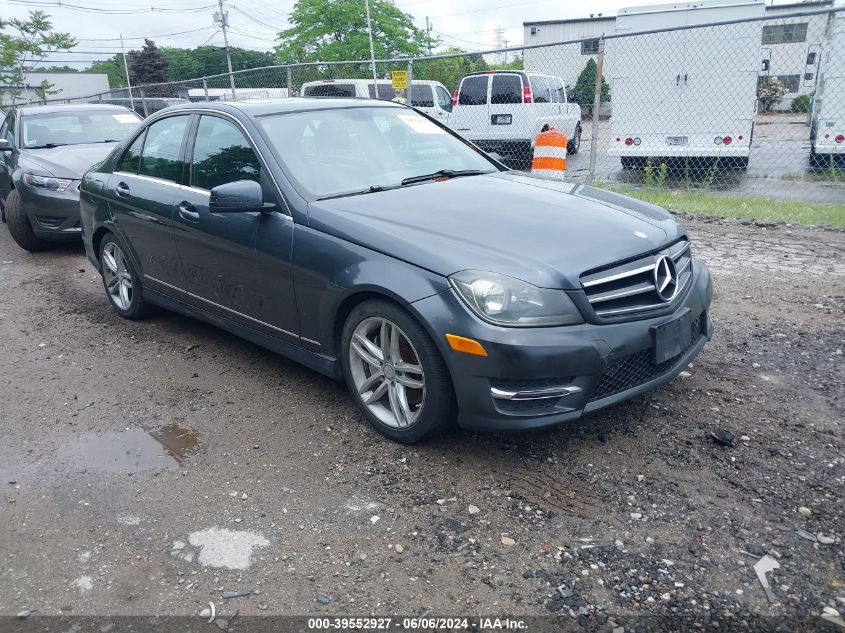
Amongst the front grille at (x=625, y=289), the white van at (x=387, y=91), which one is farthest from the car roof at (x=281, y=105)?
the white van at (x=387, y=91)

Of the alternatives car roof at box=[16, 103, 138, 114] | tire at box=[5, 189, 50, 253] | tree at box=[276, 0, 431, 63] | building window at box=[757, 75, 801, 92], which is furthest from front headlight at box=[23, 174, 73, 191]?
tree at box=[276, 0, 431, 63]

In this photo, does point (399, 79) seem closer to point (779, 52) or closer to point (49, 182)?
point (49, 182)

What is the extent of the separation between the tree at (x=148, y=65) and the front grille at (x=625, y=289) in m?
72.8

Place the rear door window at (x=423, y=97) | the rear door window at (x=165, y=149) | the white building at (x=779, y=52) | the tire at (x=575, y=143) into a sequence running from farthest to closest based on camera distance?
the tire at (x=575, y=143)
the rear door window at (x=423, y=97)
the white building at (x=779, y=52)
the rear door window at (x=165, y=149)

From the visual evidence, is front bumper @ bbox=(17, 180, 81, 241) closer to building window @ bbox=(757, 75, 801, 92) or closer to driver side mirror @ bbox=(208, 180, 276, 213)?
driver side mirror @ bbox=(208, 180, 276, 213)

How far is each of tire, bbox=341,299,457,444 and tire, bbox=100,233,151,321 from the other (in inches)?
98.9

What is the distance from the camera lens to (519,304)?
10.0ft

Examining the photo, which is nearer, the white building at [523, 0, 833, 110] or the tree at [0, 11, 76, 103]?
the white building at [523, 0, 833, 110]

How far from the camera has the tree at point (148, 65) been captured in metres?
67.6

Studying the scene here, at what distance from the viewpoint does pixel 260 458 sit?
3529 mm

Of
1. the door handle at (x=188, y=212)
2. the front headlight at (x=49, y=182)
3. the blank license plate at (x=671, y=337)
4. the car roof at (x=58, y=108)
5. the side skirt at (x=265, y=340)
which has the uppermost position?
the car roof at (x=58, y=108)

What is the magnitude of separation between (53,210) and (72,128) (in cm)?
182

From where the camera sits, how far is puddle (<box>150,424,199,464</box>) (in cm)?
364

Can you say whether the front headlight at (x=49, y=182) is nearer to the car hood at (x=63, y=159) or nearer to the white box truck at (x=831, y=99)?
the car hood at (x=63, y=159)
